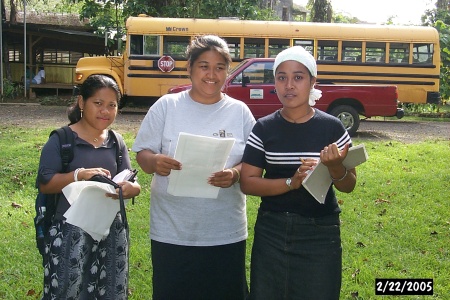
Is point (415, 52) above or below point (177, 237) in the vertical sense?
above

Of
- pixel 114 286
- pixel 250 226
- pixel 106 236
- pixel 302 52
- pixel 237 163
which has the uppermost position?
pixel 302 52

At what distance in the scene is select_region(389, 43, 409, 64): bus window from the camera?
15.2 meters

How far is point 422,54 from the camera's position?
50.6 ft

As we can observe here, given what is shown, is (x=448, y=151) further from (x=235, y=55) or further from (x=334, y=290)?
(x=334, y=290)

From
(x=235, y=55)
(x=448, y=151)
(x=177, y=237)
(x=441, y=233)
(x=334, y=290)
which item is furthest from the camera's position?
(x=235, y=55)

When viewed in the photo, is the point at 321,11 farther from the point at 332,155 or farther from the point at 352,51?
the point at 332,155

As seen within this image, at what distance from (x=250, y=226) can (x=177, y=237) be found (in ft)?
9.35

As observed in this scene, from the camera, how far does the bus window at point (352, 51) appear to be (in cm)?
1507

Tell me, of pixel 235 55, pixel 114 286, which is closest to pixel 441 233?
pixel 114 286

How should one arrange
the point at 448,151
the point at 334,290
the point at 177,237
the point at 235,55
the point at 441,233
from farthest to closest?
the point at 235,55 < the point at 448,151 < the point at 441,233 < the point at 177,237 < the point at 334,290

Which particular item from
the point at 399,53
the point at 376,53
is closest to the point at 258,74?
the point at 376,53

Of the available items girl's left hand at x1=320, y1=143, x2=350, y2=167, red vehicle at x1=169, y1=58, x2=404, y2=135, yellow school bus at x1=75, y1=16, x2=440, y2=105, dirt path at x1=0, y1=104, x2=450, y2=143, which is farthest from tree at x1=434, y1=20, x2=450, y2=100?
girl's left hand at x1=320, y1=143, x2=350, y2=167

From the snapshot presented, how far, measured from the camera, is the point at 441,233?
18.2 ft
